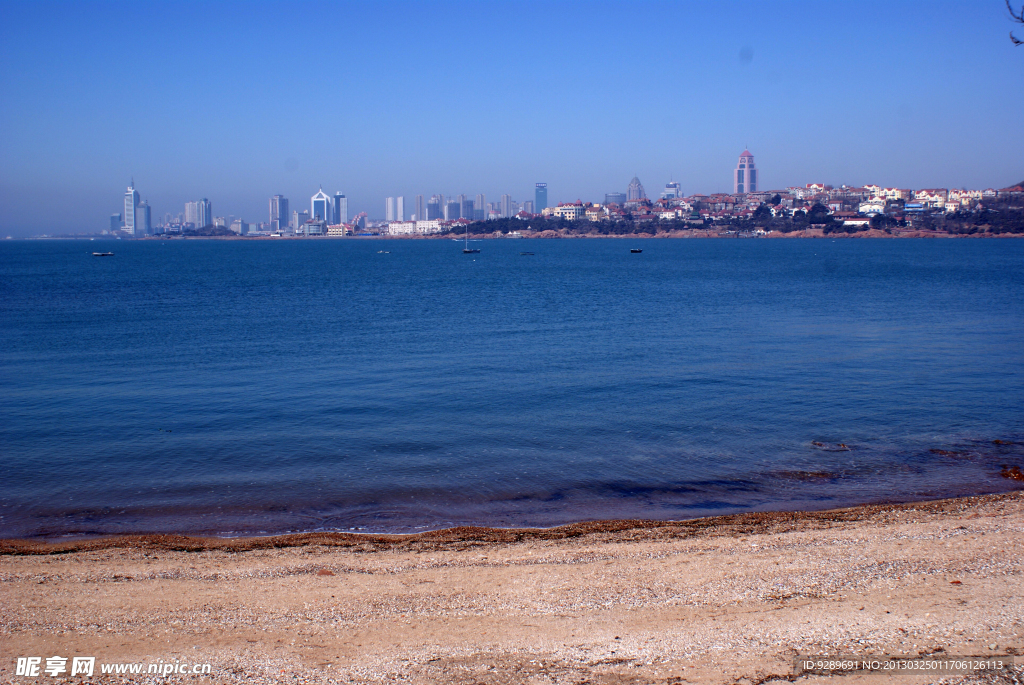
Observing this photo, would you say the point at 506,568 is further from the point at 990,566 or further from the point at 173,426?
the point at 173,426

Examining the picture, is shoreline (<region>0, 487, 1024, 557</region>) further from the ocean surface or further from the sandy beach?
the ocean surface

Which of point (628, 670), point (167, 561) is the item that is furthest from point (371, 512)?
point (628, 670)

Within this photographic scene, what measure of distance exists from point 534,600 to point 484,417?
30.7 feet

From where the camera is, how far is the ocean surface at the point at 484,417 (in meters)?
11.7

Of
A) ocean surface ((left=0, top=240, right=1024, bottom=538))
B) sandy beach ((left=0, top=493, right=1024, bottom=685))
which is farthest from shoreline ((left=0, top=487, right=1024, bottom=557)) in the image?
ocean surface ((left=0, top=240, right=1024, bottom=538))

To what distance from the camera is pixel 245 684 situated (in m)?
5.83

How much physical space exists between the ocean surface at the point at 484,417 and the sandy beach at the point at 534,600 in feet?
5.20

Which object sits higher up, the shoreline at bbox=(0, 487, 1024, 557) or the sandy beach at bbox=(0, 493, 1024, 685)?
the sandy beach at bbox=(0, 493, 1024, 685)

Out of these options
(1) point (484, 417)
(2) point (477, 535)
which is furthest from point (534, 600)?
(1) point (484, 417)

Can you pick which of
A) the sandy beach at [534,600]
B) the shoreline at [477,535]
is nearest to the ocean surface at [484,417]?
the shoreline at [477,535]

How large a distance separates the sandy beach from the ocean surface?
1.58 metres

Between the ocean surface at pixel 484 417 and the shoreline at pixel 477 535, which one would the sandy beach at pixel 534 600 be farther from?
the ocean surface at pixel 484 417

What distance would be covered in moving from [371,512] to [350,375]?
11.0 meters

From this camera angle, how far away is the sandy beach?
620 cm
